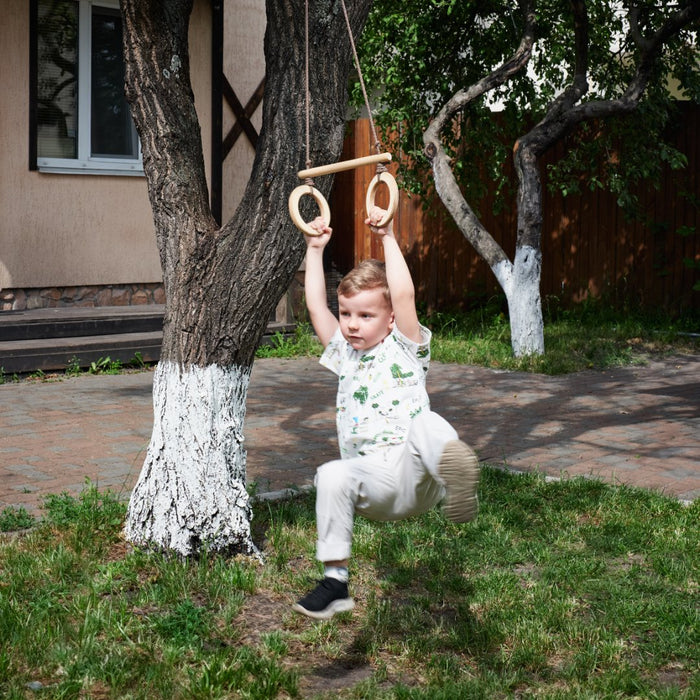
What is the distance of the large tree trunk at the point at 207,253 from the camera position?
5.03 metres

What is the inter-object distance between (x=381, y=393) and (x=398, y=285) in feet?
1.41

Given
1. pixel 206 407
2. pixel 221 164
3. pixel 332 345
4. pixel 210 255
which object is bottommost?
pixel 206 407

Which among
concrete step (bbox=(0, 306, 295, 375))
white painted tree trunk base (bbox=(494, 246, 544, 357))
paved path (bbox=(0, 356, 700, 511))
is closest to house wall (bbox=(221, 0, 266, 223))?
concrete step (bbox=(0, 306, 295, 375))

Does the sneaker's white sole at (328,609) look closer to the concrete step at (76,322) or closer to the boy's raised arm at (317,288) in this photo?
the boy's raised arm at (317,288)

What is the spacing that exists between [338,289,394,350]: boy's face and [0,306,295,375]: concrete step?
6738 mm

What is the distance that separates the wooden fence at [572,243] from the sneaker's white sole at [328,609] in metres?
11.4

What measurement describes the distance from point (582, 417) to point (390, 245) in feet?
17.0

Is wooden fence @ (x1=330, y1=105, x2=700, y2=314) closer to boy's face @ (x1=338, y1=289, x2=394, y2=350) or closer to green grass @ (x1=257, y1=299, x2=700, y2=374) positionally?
green grass @ (x1=257, y1=299, x2=700, y2=374)

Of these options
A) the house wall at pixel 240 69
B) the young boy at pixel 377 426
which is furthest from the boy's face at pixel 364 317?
the house wall at pixel 240 69

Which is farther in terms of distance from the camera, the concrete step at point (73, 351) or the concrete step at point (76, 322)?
the concrete step at point (76, 322)

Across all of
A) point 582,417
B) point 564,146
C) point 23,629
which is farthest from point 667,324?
point 23,629

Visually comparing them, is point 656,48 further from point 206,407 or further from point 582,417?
point 206,407

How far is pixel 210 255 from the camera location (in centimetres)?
509

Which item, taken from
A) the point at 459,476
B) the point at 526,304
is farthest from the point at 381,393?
the point at 526,304
